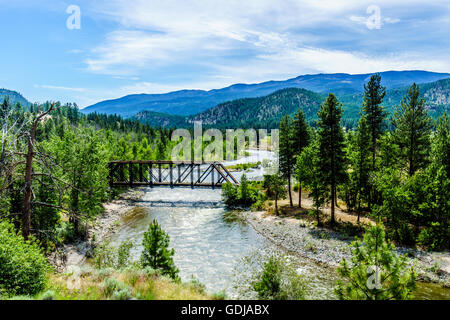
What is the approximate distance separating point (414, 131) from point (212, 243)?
86.0ft

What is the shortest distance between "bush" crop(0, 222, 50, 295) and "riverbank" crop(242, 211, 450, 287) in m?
21.8

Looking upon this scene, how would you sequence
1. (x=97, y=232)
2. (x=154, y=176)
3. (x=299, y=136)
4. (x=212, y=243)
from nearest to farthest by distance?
(x=212, y=243), (x=97, y=232), (x=299, y=136), (x=154, y=176)

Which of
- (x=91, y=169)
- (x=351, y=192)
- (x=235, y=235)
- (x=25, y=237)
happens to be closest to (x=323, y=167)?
(x=351, y=192)

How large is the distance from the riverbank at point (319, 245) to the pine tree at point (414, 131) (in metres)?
11.3

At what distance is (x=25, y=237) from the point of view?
566 inches

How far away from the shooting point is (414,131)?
34062 mm

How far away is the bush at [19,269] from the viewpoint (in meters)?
12.5

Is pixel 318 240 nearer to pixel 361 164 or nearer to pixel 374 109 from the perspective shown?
pixel 361 164

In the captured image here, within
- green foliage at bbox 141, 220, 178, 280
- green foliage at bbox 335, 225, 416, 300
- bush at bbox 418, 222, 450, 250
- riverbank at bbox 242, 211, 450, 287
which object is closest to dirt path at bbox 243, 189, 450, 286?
riverbank at bbox 242, 211, 450, 287

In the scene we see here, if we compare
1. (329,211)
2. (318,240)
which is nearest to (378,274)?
(318,240)

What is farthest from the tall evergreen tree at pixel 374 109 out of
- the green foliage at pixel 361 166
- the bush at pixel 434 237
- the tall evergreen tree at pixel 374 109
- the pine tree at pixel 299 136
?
the bush at pixel 434 237

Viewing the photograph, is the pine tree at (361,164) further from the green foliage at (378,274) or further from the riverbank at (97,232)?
the riverbank at (97,232)
